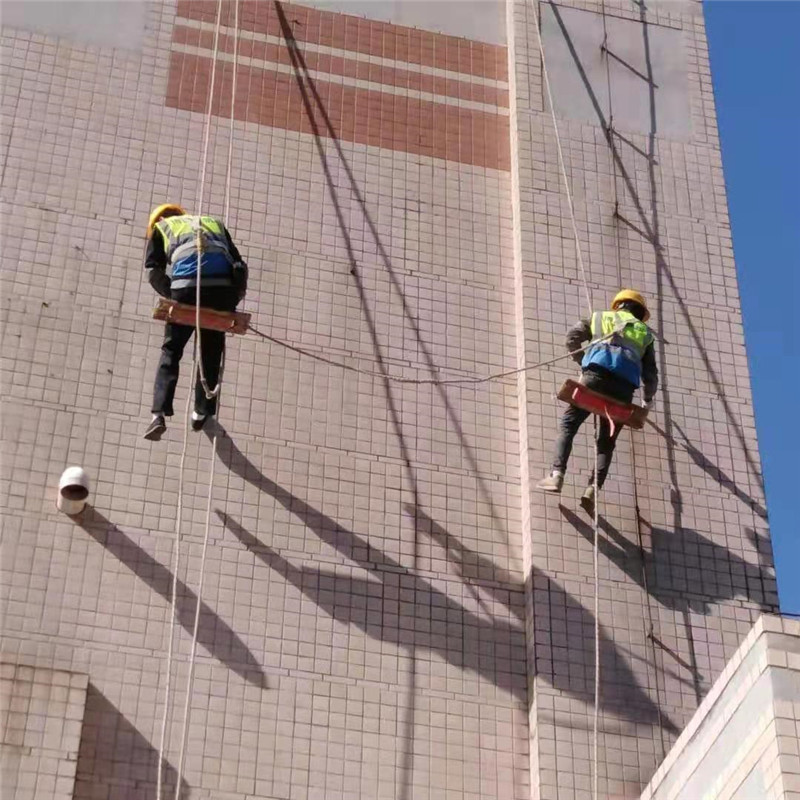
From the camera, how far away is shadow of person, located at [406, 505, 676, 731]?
10898 mm

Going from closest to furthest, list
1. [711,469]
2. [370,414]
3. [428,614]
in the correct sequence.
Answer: [428,614]
[370,414]
[711,469]

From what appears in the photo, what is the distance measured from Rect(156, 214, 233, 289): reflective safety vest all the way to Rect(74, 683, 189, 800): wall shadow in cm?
286

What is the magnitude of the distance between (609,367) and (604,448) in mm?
706

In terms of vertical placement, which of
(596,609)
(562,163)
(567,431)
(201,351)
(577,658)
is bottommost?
(577,658)

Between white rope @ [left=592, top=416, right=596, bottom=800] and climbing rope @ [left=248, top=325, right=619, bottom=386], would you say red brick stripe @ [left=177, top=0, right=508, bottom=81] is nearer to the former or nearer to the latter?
climbing rope @ [left=248, top=325, right=619, bottom=386]

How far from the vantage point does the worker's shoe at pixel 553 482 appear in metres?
11.6

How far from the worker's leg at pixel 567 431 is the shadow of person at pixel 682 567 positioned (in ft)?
1.21

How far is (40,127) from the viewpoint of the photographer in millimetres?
13172

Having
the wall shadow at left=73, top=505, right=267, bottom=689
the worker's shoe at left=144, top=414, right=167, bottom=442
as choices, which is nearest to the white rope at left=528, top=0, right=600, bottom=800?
the wall shadow at left=73, top=505, right=267, bottom=689

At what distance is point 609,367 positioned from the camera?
37.5 ft

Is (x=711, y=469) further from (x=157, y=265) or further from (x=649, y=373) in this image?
(x=157, y=265)

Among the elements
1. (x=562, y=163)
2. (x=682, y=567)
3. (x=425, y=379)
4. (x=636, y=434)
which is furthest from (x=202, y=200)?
(x=682, y=567)

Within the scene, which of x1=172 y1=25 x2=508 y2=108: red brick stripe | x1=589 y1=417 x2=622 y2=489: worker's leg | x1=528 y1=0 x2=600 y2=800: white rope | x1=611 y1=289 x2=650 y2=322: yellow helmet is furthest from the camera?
x1=172 y1=25 x2=508 y2=108: red brick stripe

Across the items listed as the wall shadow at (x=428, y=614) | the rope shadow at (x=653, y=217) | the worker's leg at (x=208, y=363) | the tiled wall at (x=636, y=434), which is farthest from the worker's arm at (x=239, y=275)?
the rope shadow at (x=653, y=217)
